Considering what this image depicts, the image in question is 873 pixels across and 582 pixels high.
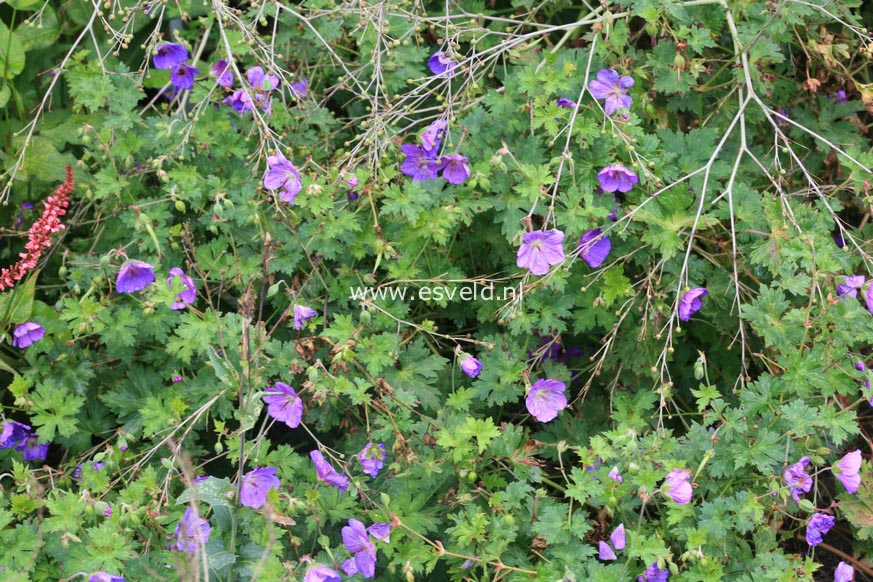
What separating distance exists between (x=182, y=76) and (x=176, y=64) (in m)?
0.04

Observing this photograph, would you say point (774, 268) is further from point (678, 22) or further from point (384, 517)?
point (384, 517)

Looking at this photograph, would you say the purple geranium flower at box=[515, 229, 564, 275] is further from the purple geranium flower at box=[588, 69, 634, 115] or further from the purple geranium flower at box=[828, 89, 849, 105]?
the purple geranium flower at box=[828, 89, 849, 105]

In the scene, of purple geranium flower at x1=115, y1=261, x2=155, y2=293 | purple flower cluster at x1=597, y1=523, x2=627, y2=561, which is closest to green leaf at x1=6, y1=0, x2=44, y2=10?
purple geranium flower at x1=115, y1=261, x2=155, y2=293

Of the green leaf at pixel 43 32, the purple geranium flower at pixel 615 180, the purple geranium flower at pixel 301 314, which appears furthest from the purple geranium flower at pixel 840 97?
the green leaf at pixel 43 32

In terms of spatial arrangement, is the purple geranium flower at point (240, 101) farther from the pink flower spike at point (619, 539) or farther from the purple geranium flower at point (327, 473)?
the pink flower spike at point (619, 539)

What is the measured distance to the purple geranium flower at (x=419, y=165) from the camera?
8.19 ft

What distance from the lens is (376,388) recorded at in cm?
227

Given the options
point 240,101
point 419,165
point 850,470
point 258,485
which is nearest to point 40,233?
point 240,101

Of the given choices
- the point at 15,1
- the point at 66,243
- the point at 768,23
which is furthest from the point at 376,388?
the point at 15,1

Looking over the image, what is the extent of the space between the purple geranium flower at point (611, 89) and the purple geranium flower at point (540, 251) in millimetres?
435

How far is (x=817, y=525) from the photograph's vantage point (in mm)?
2086

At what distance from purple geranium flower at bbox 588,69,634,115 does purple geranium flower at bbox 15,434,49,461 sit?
5.63ft

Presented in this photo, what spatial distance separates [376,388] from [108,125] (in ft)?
3.51

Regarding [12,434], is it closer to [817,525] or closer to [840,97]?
A: [817,525]
